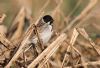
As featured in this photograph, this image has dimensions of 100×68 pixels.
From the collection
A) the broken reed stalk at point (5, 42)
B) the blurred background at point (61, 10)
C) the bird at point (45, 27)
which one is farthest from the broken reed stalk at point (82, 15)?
the broken reed stalk at point (5, 42)

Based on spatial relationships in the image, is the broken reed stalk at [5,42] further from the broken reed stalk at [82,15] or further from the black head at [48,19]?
the broken reed stalk at [82,15]

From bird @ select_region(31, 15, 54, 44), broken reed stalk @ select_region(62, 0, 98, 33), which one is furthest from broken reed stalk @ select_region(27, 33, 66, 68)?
broken reed stalk @ select_region(62, 0, 98, 33)

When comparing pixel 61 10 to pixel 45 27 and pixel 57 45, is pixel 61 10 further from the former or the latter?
pixel 57 45

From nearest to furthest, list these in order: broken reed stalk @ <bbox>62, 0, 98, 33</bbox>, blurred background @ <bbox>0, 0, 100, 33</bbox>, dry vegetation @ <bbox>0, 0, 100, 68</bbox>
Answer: dry vegetation @ <bbox>0, 0, 100, 68</bbox>
broken reed stalk @ <bbox>62, 0, 98, 33</bbox>
blurred background @ <bbox>0, 0, 100, 33</bbox>

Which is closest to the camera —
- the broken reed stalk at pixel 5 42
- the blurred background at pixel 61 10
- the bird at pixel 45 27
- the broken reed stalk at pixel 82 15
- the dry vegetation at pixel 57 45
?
the dry vegetation at pixel 57 45

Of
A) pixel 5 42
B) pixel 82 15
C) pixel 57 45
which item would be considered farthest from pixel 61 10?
pixel 57 45

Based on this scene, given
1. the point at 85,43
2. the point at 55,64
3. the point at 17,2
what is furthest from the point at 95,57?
the point at 17,2

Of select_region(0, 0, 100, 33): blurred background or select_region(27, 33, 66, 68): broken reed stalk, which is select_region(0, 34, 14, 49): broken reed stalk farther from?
select_region(0, 0, 100, 33): blurred background

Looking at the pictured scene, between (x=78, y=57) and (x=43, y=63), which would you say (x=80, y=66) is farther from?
(x=43, y=63)

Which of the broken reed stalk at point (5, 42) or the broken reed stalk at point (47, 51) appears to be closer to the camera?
the broken reed stalk at point (47, 51)
